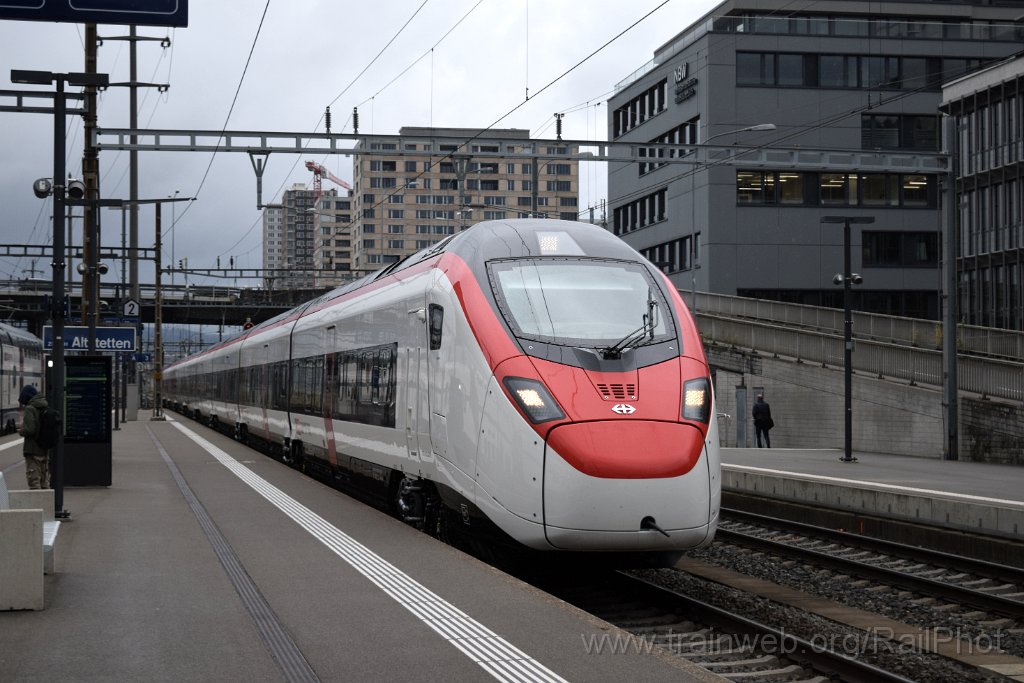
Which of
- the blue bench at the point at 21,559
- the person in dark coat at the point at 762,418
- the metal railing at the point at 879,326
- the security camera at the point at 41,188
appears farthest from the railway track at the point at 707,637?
the metal railing at the point at 879,326

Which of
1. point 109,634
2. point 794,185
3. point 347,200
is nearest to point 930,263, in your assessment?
point 794,185

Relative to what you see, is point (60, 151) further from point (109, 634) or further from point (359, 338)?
point (109, 634)

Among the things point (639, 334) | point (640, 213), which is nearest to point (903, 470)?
point (639, 334)

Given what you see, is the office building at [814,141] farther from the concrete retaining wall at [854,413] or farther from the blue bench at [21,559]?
the blue bench at [21,559]

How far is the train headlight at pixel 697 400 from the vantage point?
10.1 meters

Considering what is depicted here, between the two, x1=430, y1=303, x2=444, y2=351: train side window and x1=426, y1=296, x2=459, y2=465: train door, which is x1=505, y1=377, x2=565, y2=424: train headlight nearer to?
x1=426, y1=296, x2=459, y2=465: train door

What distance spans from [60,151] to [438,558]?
743 centimetres

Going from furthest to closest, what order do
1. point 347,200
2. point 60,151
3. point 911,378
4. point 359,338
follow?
1. point 347,200
2. point 911,378
3. point 359,338
4. point 60,151

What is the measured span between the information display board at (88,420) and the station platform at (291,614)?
4506 millimetres

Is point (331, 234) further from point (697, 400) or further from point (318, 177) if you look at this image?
point (697, 400)

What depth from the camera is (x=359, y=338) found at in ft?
55.5

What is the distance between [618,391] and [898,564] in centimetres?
586

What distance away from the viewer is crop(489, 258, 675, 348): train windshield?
10695 mm

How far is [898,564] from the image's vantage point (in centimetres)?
1405
